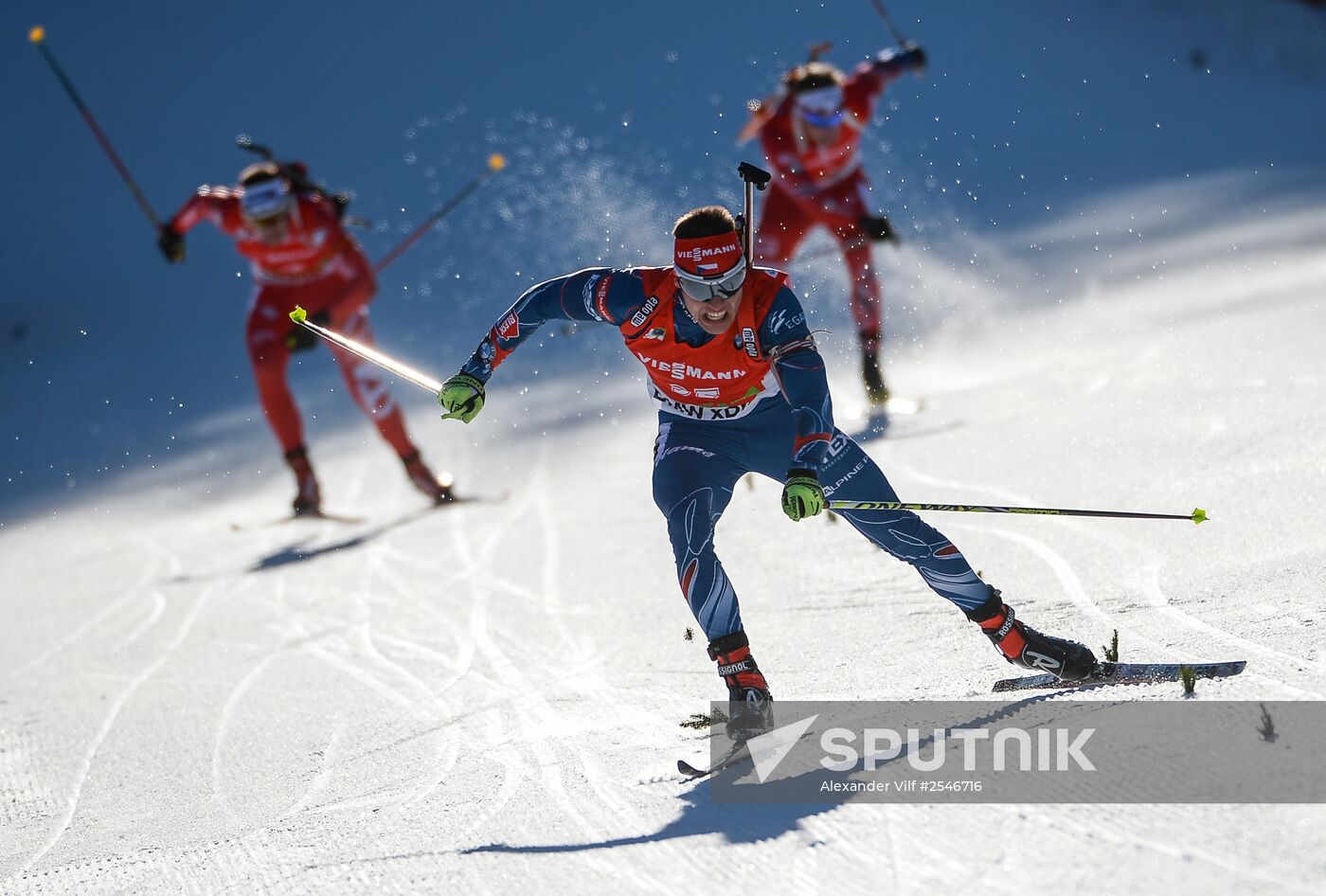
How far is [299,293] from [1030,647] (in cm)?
680

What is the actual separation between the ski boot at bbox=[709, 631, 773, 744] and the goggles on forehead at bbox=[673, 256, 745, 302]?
1.07 meters

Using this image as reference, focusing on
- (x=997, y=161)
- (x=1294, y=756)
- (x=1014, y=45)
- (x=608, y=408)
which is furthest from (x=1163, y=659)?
(x=1014, y=45)

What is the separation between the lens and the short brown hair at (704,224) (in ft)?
15.4

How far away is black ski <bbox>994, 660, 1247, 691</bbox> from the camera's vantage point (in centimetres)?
457

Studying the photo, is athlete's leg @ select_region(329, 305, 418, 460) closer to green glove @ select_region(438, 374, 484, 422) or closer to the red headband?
green glove @ select_region(438, 374, 484, 422)

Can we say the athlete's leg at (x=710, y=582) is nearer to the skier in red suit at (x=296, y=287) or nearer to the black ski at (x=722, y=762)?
the black ski at (x=722, y=762)

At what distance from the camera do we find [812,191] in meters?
10.6

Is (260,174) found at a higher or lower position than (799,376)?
higher

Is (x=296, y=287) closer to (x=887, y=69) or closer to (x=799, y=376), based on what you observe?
(x=887, y=69)

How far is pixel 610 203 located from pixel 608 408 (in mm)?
5457

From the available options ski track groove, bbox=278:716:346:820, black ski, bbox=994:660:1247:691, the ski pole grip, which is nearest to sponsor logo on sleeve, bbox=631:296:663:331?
the ski pole grip

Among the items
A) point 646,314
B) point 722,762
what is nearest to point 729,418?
point 646,314

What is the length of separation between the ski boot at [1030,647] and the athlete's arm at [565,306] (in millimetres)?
1508

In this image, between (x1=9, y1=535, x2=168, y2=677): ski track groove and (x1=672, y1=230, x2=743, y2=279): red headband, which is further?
(x1=9, y1=535, x2=168, y2=677): ski track groove
